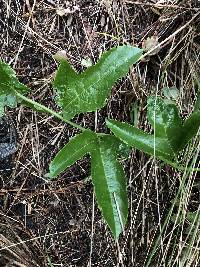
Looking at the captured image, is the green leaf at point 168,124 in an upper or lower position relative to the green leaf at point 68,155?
upper

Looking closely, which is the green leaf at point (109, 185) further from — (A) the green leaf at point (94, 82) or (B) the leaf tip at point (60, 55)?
(B) the leaf tip at point (60, 55)

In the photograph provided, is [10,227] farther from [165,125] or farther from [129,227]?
[165,125]

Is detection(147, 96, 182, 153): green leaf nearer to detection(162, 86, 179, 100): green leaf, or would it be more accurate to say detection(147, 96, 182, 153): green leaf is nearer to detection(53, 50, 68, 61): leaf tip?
detection(162, 86, 179, 100): green leaf

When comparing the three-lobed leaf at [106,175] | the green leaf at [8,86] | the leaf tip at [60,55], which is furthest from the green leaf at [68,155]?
the leaf tip at [60,55]

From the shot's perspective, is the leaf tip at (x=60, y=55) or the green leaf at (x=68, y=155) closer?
the green leaf at (x=68, y=155)

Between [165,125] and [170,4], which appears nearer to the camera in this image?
[165,125]

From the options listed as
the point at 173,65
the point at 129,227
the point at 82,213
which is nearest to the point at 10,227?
the point at 82,213
